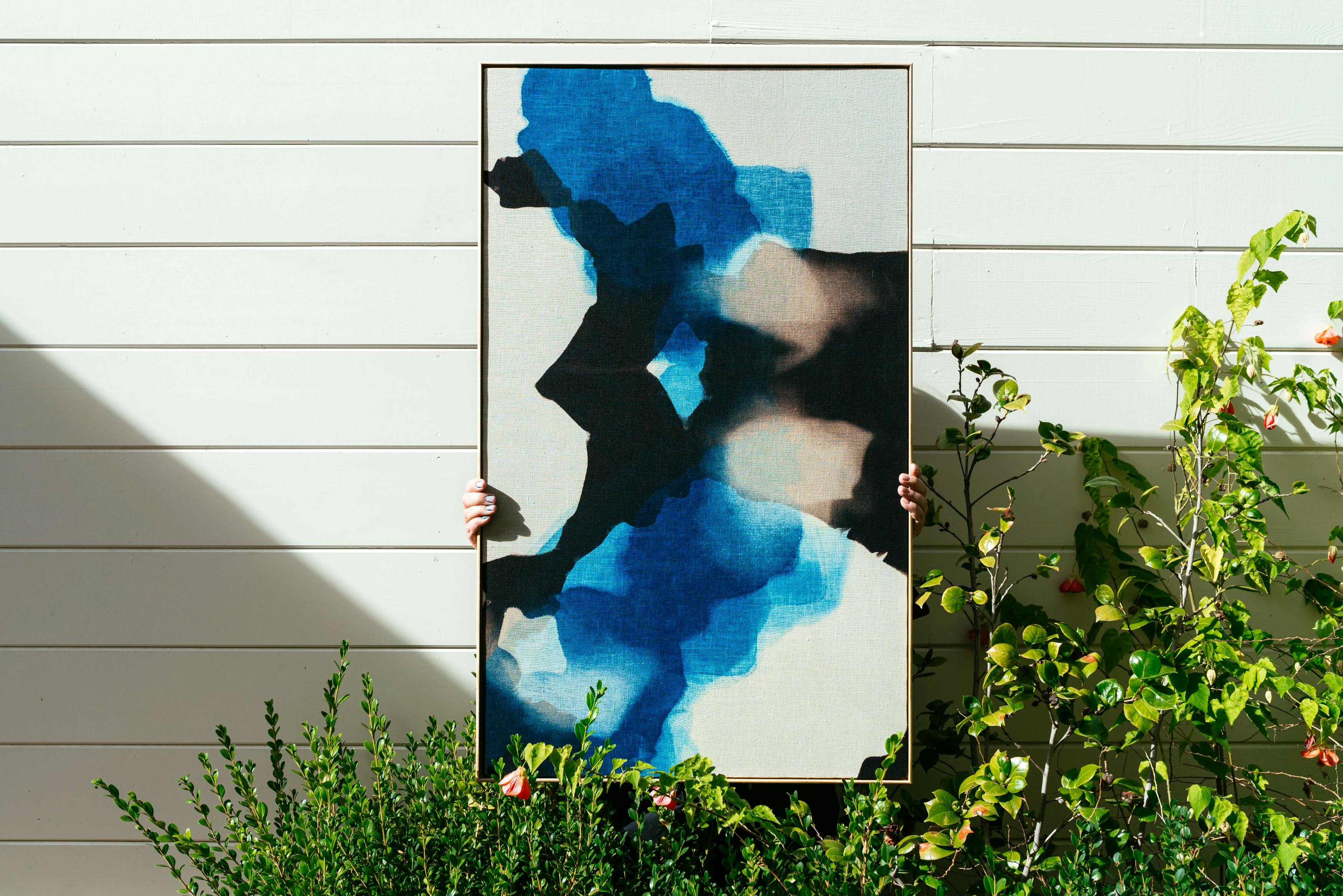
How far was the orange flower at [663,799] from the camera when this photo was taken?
1241 millimetres

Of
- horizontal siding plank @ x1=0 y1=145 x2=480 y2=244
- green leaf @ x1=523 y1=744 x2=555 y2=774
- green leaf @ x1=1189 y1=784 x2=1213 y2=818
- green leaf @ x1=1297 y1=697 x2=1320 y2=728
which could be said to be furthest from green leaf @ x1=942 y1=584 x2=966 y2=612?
horizontal siding plank @ x1=0 y1=145 x2=480 y2=244

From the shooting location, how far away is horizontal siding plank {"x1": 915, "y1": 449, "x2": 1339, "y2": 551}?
1.62 m

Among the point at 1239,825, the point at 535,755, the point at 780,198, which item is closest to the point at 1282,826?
the point at 1239,825

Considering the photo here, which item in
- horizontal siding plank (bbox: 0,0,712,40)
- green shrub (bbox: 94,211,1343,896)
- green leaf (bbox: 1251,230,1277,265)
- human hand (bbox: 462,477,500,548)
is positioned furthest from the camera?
horizontal siding plank (bbox: 0,0,712,40)

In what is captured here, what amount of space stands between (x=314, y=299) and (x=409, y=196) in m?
0.29

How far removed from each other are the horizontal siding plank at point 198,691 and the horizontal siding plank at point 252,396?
1.48 ft

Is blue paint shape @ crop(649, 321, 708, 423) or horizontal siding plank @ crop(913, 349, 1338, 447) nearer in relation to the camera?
blue paint shape @ crop(649, 321, 708, 423)

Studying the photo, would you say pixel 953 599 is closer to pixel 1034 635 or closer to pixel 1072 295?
pixel 1034 635

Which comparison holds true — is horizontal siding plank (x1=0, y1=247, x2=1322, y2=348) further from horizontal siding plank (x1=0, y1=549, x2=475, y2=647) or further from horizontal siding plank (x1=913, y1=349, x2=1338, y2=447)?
horizontal siding plank (x1=0, y1=549, x2=475, y2=647)

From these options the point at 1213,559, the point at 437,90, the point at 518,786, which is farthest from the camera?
the point at 437,90

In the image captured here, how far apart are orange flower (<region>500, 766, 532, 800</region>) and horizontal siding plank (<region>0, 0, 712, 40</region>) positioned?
1.43m

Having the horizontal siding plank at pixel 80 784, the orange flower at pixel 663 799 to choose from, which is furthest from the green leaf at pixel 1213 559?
the horizontal siding plank at pixel 80 784

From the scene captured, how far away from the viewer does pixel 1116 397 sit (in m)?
1.62

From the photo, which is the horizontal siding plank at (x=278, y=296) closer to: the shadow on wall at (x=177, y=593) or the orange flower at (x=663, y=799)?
the shadow on wall at (x=177, y=593)
